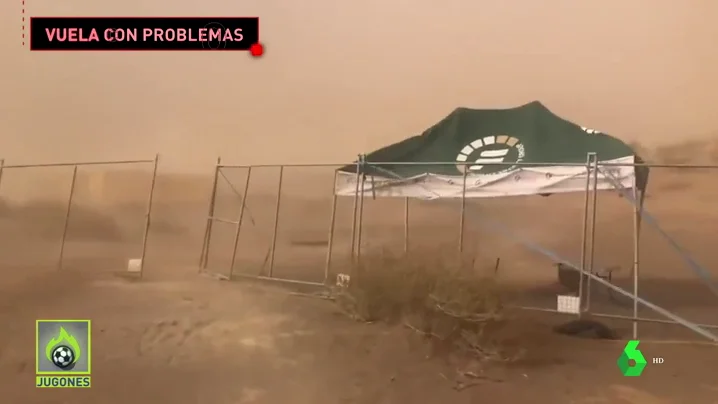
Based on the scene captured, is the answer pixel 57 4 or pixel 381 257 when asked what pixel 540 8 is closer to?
pixel 381 257

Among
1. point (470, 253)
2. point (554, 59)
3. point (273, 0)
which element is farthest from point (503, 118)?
point (273, 0)

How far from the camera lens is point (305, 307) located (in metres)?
2.45

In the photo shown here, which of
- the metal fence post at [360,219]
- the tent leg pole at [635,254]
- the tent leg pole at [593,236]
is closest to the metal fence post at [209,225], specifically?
the metal fence post at [360,219]

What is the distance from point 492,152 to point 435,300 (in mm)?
757

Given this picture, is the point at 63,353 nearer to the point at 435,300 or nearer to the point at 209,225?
the point at 209,225

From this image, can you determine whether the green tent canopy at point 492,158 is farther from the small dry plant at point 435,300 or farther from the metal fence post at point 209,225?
the metal fence post at point 209,225

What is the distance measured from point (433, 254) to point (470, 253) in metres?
0.16

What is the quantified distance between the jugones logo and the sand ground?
192 millimetres

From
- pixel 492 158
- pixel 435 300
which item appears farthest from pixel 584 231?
pixel 435 300

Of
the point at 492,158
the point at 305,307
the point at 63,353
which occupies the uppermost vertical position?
the point at 492,158

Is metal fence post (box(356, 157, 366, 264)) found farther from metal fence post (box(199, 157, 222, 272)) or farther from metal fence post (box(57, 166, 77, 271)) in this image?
metal fence post (box(57, 166, 77, 271))

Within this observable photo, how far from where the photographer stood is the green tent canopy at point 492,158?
95.3 inches

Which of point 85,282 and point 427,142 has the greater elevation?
point 427,142

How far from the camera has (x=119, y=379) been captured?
7.59 feet
